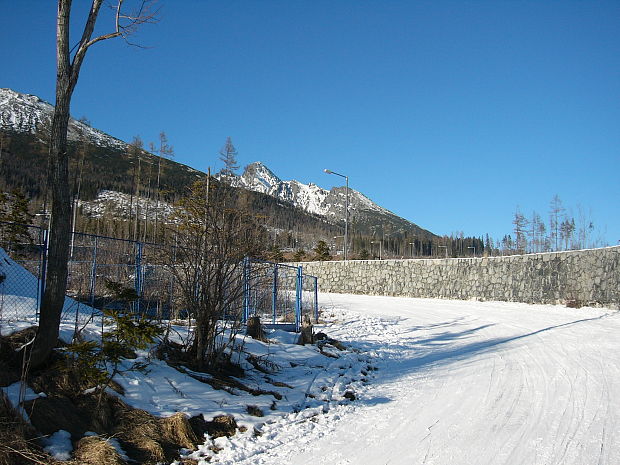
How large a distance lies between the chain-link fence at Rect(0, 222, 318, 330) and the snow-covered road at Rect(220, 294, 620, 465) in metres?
2.45

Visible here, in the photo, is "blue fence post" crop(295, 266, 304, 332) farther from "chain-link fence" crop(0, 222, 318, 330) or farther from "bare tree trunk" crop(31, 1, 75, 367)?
"bare tree trunk" crop(31, 1, 75, 367)

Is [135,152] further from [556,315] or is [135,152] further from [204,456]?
[204,456]

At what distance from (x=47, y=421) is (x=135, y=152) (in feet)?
121

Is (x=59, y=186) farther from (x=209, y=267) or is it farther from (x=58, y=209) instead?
(x=209, y=267)

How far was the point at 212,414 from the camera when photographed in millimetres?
4902

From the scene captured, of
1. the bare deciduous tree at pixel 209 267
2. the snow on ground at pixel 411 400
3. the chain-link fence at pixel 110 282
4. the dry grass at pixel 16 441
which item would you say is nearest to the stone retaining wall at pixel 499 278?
the snow on ground at pixel 411 400

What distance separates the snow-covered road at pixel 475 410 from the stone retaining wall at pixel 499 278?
5268 mm

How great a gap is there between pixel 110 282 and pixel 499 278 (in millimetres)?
18731

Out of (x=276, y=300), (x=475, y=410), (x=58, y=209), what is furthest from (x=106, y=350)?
(x=276, y=300)

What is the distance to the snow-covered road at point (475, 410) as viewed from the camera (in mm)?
4109

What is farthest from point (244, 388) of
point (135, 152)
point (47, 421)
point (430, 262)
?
point (135, 152)

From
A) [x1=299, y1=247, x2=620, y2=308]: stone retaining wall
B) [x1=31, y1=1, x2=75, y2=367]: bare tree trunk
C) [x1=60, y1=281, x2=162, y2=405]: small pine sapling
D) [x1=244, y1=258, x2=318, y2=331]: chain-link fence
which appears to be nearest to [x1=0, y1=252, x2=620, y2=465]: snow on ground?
[x1=60, y1=281, x2=162, y2=405]: small pine sapling

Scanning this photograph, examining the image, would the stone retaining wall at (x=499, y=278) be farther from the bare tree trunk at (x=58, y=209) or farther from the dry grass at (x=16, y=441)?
the dry grass at (x=16, y=441)

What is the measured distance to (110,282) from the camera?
493 centimetres
